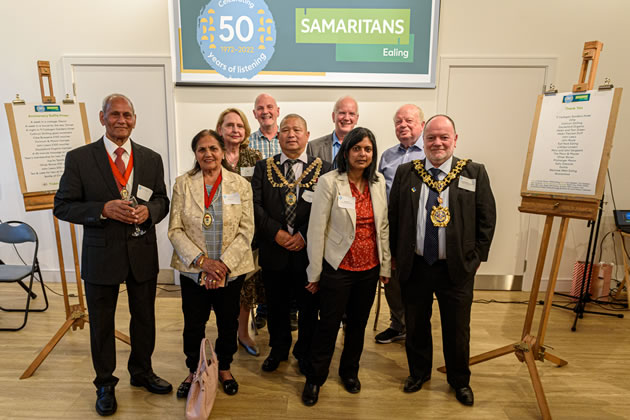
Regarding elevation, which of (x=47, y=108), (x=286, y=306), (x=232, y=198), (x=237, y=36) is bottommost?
(x=286, y=306)

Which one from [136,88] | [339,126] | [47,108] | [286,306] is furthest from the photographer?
[136,88]

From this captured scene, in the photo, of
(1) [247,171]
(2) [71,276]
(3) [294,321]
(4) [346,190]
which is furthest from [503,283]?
(2) [71,276]

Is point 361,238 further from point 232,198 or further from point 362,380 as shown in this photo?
point 362,380

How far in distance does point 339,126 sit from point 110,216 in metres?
1.78

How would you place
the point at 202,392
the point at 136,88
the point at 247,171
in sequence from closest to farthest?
the point at 202,392 → the point at 247,171 → the point at 136,88

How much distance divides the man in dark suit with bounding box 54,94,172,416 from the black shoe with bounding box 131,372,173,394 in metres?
0.19

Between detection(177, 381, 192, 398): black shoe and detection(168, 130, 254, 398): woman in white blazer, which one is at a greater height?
detection(168, 130, 254, 398): woman in white blazer

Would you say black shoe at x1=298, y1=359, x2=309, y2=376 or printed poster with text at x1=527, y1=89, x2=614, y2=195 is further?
black shoe at x1=298, y1=359, x2=309, y2=376

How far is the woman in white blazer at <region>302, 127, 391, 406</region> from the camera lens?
2.13 metres

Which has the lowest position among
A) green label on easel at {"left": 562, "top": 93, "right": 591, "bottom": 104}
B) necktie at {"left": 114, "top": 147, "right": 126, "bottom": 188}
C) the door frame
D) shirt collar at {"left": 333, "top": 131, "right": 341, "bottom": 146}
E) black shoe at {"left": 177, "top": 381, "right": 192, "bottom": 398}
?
black shoe at {"left": 177, "top": 381, "right": 192, "bottom": 398}

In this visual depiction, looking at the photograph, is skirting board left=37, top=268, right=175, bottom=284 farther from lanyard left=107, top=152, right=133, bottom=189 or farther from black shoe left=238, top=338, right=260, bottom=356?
lanyard left=107, top=152, right=133, bottom=189

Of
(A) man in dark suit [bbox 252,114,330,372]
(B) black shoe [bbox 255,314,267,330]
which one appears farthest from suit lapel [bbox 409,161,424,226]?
(B) black shoe [bbox 255,314,267,330]

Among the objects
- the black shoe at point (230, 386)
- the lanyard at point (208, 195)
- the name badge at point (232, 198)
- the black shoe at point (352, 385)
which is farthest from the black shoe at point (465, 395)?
the lanyard at point (208, 195)

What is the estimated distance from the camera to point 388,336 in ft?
10.1
